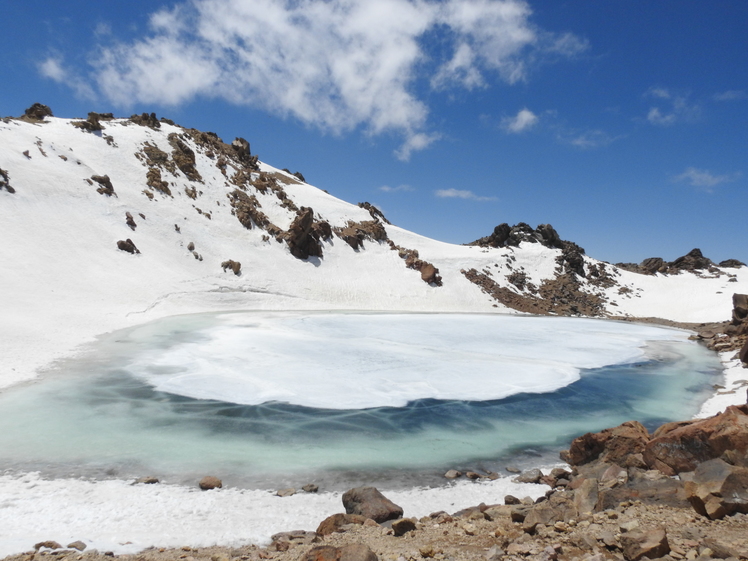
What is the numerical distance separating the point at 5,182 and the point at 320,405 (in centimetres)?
3081

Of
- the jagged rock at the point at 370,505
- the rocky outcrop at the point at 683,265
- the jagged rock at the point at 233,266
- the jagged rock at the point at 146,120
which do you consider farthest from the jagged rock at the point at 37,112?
the rocky outcrop at the point at 683,265

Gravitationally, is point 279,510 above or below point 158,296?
below

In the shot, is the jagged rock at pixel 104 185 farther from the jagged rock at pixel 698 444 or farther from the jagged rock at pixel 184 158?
the jagged rock at pixel 698 444

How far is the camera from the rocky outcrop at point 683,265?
5719 cm

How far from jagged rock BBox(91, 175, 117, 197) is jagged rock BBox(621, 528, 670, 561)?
39842 millimetres

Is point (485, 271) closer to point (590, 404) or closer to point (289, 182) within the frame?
point (289, 182)

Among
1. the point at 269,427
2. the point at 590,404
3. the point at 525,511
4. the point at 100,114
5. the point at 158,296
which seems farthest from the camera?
the point at 100,114

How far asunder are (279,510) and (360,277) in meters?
37.7

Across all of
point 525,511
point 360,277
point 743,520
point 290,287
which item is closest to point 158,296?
point 290,287

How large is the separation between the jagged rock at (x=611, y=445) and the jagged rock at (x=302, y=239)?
36.8 m

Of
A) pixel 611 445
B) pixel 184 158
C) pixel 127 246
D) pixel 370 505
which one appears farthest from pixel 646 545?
pixel 184 158

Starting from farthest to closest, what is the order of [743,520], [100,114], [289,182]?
1. [289,182]
2. [100,114]
3. [743,520]

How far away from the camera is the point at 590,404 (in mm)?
11188

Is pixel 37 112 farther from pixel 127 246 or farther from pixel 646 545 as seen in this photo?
pixel 646 545
